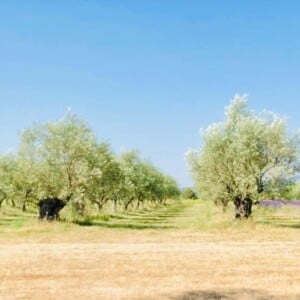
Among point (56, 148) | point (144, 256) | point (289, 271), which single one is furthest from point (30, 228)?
point (289, 271)

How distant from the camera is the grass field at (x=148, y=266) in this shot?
607 inches

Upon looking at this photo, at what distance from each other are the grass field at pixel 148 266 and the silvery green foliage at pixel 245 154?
10.6 m

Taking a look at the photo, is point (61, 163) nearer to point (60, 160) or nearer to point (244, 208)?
point (60, 160)

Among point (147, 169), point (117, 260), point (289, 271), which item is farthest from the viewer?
point (147, 169)

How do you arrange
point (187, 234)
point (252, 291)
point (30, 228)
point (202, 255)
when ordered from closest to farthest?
point (252, 291) < point (202, 255) < point (187, 234) < point (30, 228)

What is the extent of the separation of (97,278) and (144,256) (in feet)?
19.2

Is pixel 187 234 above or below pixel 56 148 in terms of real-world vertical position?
below

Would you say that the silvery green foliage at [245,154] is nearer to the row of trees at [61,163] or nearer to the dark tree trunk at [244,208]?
the dark tree trunk at [244,208]

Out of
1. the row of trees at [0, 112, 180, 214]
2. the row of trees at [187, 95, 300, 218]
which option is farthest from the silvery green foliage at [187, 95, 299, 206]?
the row of trees at [0, 112, 180, 214]

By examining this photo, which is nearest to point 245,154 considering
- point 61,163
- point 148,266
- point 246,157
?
point 246,157

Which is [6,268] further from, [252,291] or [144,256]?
[252,291]

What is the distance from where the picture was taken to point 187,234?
35406 mm

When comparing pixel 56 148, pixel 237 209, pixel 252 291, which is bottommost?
pixel 252 291

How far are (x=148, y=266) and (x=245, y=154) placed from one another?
26468mm
